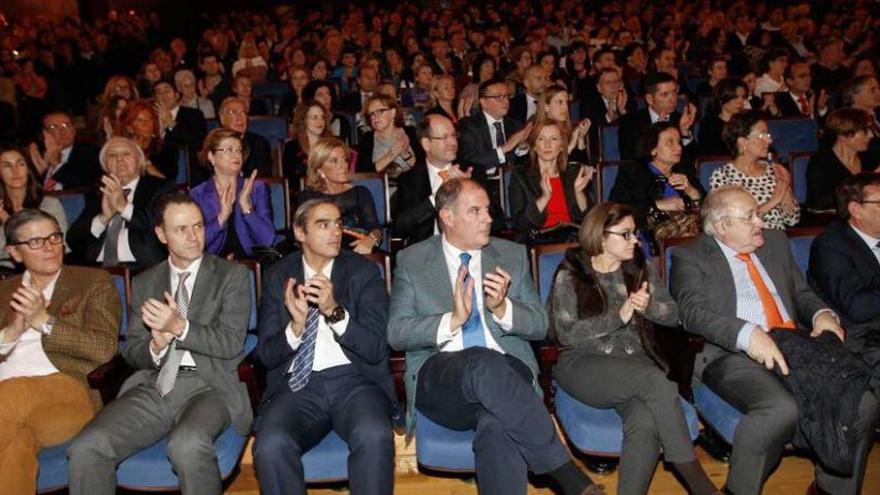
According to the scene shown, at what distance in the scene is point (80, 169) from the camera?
4.59 meters

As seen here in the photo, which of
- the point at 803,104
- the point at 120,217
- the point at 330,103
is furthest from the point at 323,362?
the point at 803,104

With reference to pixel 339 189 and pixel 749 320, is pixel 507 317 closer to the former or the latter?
pixel 749 320

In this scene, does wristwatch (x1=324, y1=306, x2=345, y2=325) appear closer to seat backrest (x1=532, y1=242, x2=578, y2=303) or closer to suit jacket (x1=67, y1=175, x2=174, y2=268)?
seat backrest (x1=532, y1=242, x2=578, y2=303)

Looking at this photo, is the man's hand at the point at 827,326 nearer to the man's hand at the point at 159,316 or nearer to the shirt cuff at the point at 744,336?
the shirt cuff at the point at 744,336

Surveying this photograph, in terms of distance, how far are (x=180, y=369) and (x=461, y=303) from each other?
945 mm

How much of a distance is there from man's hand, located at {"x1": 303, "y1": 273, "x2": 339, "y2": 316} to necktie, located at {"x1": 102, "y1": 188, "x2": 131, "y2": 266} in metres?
1.46

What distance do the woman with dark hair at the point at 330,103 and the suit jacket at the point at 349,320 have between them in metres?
2.56

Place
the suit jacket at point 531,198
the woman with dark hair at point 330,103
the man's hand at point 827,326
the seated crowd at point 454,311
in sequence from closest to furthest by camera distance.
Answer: the seated crowd at point 454,311, the man's hand at point 827,326, the suit jacket at point 531,198, the woman with dark hair at point 330,103

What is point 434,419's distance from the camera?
2.44 meters

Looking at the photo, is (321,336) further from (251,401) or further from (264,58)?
(264,58)

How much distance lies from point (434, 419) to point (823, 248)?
150 cm

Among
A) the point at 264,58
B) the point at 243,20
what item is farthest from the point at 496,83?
the point at 243,20

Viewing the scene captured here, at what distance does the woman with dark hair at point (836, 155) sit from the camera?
12.3ft

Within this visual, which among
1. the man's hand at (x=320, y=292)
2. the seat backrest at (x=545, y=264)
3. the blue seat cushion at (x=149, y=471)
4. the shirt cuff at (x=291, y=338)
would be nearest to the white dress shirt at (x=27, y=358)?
the blue seat cushion at (x=149, y=471)
